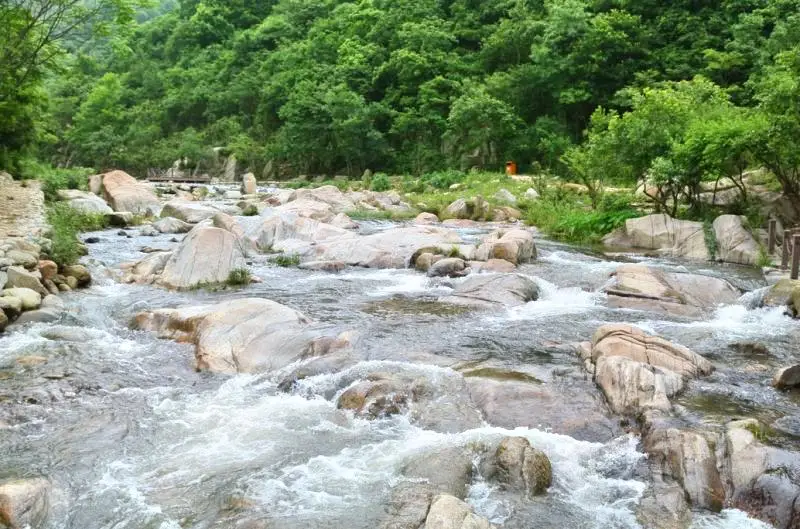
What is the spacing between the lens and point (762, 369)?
8.91 m

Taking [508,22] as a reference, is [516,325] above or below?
below

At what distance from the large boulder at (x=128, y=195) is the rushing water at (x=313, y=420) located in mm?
16431

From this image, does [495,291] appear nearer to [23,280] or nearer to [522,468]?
[522,468]

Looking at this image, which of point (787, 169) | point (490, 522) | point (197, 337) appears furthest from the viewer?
point (787, 169)

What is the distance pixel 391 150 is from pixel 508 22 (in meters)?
11.1

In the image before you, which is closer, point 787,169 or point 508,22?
point 787,169

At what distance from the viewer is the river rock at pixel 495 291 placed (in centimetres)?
1263

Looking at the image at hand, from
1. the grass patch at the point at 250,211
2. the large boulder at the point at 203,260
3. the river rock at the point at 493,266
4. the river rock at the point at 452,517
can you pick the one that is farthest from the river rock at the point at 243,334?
the grass patch at the point at 250,211

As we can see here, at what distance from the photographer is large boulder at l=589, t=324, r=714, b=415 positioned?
7.54 m

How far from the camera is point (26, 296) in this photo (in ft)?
37.7

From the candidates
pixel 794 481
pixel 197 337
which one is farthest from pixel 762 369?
pixel 197 337

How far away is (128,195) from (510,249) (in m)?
18.5

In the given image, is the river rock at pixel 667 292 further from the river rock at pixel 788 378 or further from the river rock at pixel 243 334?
the river rock at pixel 243 334

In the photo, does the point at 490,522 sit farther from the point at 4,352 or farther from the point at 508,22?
the point at 508,22
